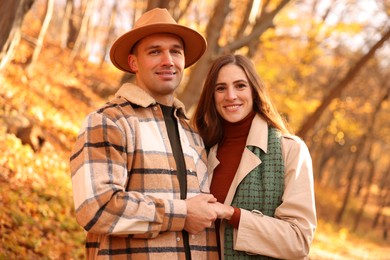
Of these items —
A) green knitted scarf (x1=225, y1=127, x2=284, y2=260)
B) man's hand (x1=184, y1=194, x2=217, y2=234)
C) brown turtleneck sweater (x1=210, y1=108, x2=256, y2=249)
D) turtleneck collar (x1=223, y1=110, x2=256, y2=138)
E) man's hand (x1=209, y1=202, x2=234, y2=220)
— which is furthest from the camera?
turtleneck collar (x1=223, y1=110, x2=256, y2=138)

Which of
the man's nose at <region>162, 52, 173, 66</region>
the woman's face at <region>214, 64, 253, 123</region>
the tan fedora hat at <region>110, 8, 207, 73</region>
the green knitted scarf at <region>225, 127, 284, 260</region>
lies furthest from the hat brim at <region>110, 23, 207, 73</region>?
the green knitted scarf at <region>225, 127, 284, 260</region>

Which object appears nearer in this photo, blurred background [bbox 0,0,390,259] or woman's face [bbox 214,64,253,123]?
woman's face [bbox 214,64,253,123]

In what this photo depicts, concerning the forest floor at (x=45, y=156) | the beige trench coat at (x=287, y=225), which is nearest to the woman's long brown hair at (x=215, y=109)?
the beige trench coat at (x=287, y=225)

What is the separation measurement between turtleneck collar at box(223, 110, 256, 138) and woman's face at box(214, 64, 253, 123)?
0.05 meters

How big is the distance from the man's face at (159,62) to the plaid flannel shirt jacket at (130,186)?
10cm

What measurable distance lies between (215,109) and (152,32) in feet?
3.14

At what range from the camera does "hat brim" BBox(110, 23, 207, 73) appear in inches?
135

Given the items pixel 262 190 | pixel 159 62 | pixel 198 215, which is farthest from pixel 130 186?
pixel 262 190

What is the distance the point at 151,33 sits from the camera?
11.4 ft

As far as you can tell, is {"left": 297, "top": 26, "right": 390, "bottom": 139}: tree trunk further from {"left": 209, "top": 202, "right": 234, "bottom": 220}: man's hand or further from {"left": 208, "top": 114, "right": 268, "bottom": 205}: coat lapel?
{"left": 209, "top": 202, "right": 234, "bottom": 220}: man's hand

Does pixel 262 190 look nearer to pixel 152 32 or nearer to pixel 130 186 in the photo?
pixel 130 186

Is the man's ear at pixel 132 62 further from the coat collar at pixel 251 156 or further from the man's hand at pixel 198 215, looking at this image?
the man's hand at pixel 198 215

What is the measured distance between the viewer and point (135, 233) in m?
3.03

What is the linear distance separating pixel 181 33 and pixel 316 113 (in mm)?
5821
